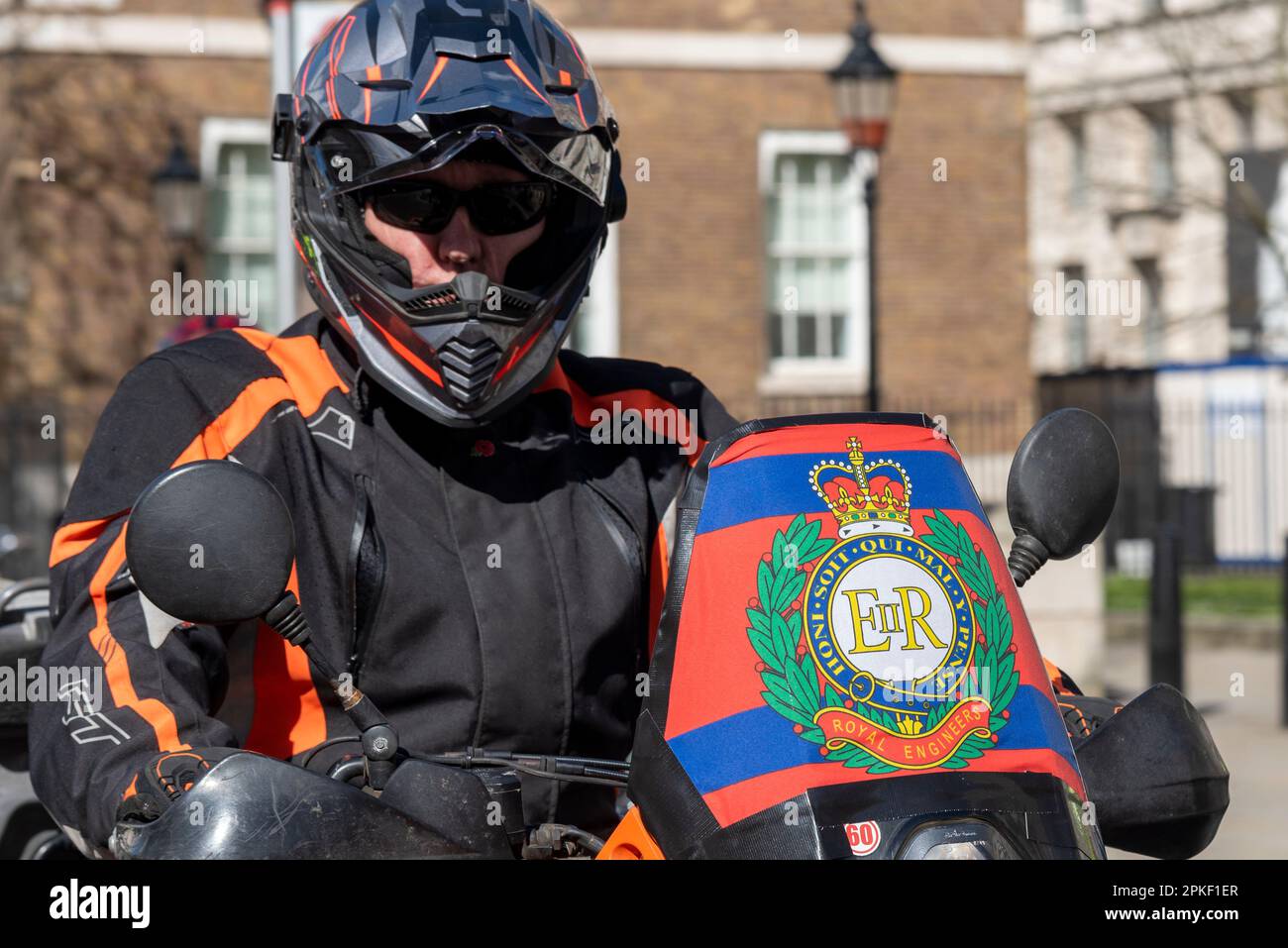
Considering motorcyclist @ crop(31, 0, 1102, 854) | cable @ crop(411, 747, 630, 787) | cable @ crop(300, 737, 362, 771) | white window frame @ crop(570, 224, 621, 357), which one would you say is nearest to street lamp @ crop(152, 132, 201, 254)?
white window frame @ crop(570, 224, 621, 357)

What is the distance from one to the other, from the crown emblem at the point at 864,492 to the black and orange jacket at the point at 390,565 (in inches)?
23.3

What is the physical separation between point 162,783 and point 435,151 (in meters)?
0.89

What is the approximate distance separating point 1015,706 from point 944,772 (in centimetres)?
15

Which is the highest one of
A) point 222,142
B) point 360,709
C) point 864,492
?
point 222,142

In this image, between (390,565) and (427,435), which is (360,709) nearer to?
(390,565)

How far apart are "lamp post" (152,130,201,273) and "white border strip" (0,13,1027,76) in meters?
1.55

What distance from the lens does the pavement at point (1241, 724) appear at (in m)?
7.95

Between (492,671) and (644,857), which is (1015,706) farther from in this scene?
(492,671)

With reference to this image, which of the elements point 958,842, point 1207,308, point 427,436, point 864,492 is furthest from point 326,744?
point 1207,308

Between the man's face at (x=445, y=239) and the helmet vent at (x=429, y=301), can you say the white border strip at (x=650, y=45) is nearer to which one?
the man's face at (x=445, y=239)

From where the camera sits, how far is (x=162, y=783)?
1.83 m

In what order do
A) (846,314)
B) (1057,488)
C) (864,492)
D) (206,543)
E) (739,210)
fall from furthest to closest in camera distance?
1. (846,314)
2. (739,210)
3. (1057,488)
4. (864,492)
5. (206,543)

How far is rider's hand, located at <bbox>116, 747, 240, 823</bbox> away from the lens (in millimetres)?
1820
